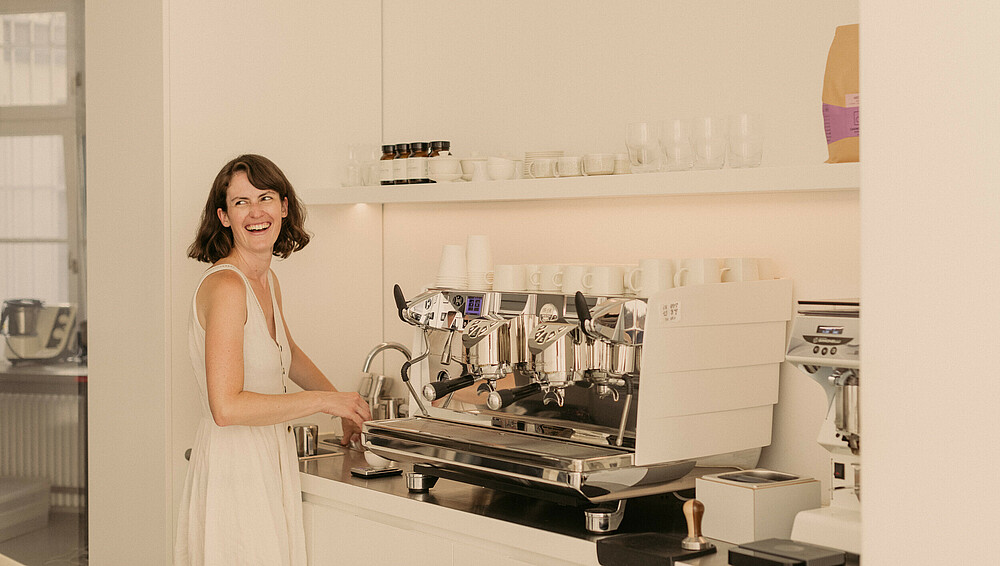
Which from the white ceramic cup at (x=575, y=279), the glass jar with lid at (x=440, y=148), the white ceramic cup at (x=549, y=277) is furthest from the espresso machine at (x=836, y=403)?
the glass jar with lid at (x=440, y=148)

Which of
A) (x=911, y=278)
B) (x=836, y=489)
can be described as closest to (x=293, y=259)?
(x=836, y=489)

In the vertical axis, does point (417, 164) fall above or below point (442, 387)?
above

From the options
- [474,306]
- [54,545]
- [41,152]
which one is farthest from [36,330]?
[474,306]

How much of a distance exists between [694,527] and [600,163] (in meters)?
0.91

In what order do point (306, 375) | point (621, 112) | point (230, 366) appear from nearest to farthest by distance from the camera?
point (230, 366)
point (621, 112)
point (306, 375)

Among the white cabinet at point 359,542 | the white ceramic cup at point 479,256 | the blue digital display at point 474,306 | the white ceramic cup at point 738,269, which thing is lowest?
the white cabinet at point 359,542

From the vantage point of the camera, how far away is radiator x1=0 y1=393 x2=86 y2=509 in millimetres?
2982

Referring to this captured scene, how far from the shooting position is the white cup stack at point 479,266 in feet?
8.46

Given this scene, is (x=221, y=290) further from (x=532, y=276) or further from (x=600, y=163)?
(x=600, y=163)

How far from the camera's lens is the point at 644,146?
7.48 ft

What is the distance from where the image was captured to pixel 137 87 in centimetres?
281

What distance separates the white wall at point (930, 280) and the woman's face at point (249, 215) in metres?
1.67

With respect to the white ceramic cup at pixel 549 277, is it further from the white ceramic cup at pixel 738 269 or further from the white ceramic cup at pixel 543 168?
the white ceramic cup at pixel 738 269

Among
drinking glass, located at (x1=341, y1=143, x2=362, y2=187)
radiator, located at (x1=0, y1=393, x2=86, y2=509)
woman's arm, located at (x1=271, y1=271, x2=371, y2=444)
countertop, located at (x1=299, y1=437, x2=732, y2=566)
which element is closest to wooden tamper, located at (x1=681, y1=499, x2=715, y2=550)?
countertop, located at (x1=299, y1=437, x2=732, y2=566)
